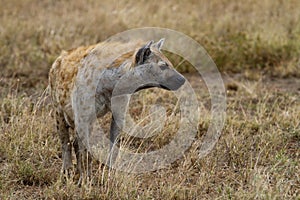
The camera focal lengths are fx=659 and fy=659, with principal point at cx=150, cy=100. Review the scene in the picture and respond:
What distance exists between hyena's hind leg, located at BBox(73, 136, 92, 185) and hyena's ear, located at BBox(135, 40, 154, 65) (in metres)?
0.91

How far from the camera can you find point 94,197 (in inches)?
200

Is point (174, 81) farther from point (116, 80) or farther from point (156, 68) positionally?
point (116, 80)

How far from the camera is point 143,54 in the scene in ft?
16.6

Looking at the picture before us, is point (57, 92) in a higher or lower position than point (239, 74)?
higher

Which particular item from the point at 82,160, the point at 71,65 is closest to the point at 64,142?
the point at 82,160

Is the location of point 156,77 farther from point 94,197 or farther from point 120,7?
point 120,7

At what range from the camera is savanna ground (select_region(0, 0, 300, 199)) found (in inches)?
211

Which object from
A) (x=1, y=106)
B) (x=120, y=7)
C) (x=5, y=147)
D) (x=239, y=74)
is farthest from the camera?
(x=120, y=7)

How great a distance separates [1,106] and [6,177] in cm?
161

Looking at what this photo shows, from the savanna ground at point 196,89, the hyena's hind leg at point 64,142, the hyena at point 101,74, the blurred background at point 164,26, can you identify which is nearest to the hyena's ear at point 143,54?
the hyena at point 101,74

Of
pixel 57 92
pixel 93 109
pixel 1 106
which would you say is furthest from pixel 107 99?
pixel 1 106

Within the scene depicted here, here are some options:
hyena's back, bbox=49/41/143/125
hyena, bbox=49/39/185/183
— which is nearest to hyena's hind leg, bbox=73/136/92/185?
hyena, bbox=49/39/185/183

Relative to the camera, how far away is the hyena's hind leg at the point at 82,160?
18.1 feet

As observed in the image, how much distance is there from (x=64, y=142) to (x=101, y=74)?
89cm
